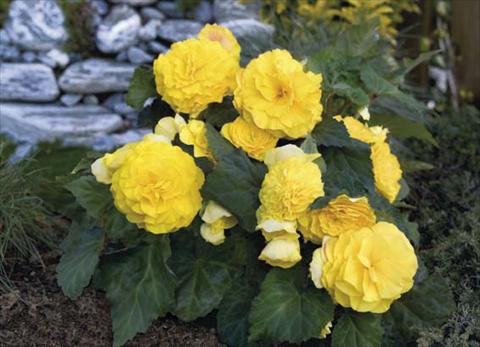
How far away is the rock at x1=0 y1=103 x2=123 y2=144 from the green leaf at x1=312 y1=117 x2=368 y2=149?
210 centimetres

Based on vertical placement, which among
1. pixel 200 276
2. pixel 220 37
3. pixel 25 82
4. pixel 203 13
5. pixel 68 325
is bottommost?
pixel 25 82

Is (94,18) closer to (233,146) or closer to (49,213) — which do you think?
(49,213)

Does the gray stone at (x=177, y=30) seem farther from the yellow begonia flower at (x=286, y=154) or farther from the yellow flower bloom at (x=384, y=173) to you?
the yellow begonia flower at (x=286, y=154)

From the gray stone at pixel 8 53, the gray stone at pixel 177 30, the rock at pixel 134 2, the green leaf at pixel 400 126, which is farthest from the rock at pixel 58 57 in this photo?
the green leaf at pixel 400 126

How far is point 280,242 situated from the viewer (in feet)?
6.55

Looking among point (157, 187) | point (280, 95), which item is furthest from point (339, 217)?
point (157, 187)

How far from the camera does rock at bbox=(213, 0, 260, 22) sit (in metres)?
4.45

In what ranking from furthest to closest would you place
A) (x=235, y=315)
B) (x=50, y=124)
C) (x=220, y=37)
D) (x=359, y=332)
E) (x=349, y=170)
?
(x=50, y=124), (x=220, y=37), (x=349, y=170), (x=235, y=315), (x=359, y=332)

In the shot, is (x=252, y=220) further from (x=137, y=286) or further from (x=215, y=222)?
(x=137, y=286)

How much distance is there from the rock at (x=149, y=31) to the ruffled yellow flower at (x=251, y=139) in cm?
231

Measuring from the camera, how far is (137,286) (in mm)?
2057

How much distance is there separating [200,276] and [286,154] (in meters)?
0.44

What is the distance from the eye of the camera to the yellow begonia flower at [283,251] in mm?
1982

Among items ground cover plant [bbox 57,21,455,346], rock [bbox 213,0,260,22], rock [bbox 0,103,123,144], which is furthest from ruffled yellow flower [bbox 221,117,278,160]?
rock [bbox 213,0,260,22]
